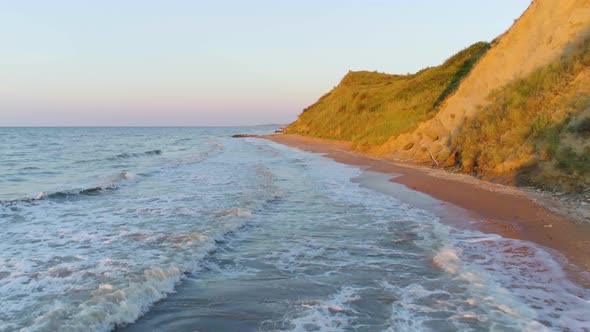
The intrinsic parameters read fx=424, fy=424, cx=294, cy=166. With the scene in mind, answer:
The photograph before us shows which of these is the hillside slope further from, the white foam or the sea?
the white foam

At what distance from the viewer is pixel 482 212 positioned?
9188mm

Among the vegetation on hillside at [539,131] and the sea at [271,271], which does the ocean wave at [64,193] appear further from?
the vegetation on hillside at [539,131]

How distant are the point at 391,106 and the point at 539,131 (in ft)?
68.0

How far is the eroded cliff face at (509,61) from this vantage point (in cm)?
1412

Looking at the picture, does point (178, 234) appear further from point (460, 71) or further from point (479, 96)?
point (460, 71)

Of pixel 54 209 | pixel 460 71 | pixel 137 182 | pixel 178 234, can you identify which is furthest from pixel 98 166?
pixel 460 71

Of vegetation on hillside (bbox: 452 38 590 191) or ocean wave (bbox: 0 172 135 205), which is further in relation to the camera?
ocean wave (bbox: 0 172 135 205)

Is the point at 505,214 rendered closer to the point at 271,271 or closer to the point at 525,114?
the point at 271,271

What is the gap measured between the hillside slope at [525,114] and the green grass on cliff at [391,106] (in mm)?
2199

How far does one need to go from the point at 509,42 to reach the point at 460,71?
1337 centimetres

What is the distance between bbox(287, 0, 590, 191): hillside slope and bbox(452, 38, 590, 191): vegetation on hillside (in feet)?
0.08

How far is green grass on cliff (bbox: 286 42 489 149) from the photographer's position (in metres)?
26.2

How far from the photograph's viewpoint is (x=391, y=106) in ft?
105

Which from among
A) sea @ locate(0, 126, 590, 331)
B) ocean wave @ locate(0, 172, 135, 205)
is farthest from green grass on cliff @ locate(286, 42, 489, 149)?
ocean wave @ locate(0, 172, 135, 205)
